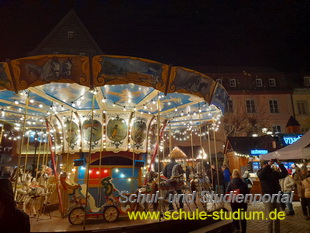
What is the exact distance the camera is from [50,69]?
5121 mm

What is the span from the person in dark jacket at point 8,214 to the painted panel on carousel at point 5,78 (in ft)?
12.8

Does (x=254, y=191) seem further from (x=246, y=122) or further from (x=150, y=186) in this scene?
(x=246, y=122)

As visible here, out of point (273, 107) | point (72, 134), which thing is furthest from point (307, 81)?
point (72, 134)

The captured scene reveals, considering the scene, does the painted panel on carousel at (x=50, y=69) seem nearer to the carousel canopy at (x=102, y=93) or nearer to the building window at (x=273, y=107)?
the carousel canopy at (x=102, y=93)

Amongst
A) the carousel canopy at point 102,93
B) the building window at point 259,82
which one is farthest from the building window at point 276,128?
the carousel canopy at point 102,93

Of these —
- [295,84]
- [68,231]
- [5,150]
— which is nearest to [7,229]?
[68,231]

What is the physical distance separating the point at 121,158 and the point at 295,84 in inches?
1109

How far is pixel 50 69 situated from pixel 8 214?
376 cm

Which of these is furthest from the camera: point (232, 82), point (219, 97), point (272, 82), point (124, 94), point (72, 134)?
point (272, 82)

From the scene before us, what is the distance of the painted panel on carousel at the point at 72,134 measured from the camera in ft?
27.2

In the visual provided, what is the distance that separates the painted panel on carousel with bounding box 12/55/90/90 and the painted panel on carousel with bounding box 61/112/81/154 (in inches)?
125

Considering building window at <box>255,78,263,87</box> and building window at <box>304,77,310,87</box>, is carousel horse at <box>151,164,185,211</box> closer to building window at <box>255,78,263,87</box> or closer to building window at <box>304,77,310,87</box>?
building window at <box>255,78,263,87</box>

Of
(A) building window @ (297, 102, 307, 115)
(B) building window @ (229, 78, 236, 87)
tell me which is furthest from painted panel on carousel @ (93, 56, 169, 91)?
(A) building window @ (297, 102, 307, 115)

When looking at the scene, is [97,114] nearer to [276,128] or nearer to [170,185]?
[170,185]
